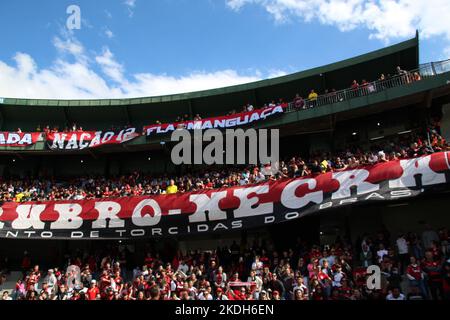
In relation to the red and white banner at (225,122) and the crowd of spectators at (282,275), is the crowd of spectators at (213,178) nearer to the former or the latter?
the red and white banner at (225,122)

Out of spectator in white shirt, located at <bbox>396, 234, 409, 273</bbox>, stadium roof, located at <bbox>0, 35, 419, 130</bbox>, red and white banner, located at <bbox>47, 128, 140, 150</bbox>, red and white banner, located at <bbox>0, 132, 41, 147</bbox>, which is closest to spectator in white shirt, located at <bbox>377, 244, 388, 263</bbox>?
spectator in white shirt, located at <bbox>396, 234, 409, 273</bbox>

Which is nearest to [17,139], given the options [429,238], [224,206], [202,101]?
[202,101]

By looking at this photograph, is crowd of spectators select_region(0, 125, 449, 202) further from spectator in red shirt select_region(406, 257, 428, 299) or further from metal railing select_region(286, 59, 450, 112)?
spectator in red shirt select_region(406, 257, 428, 299)

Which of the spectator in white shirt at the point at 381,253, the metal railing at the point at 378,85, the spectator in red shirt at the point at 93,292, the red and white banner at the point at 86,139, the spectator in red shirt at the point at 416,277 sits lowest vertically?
the spectator in red shirt at the point at 93,292

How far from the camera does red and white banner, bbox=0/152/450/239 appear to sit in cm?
1445

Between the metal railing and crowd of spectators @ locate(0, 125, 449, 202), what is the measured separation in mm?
2788

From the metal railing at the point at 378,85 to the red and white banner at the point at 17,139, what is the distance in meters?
16.3

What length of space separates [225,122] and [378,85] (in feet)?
27.8

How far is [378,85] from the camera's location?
19.0m

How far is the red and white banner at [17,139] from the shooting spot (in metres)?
24.0

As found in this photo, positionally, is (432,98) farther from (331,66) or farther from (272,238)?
(272,238)

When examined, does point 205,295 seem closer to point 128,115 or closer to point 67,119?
point 128,115

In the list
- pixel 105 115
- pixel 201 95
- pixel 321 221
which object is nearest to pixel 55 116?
pixel 105 115

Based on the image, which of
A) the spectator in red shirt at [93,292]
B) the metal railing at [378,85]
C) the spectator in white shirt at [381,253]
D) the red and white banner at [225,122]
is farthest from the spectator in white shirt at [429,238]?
the spectator in red shirt at [93,292]
